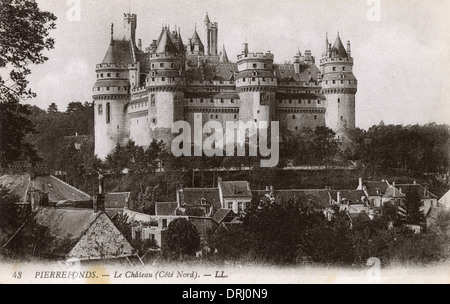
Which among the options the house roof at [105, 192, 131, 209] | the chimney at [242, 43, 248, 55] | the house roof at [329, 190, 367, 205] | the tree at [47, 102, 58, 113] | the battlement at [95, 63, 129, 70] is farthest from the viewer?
the chimney at [242, 43, 248, 55]

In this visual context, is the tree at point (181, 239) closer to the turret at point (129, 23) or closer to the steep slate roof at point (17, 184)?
the steep slate roof at point (17, 184)

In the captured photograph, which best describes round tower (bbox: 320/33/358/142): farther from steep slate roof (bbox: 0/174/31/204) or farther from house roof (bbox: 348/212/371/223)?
steep slate roof (bbox: 0/174/31/204)

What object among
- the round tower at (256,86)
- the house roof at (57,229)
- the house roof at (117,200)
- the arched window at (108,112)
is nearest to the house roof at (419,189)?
the house roof at (117,200)

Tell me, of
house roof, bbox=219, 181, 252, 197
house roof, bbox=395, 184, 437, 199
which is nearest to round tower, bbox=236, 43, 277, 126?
house roof, bbox=219, 181, 252, 197

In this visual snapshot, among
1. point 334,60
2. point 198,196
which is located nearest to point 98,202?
point 198,196

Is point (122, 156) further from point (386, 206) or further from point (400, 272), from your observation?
point (400, 272)

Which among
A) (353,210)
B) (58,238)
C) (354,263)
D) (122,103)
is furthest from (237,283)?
(122,103)
